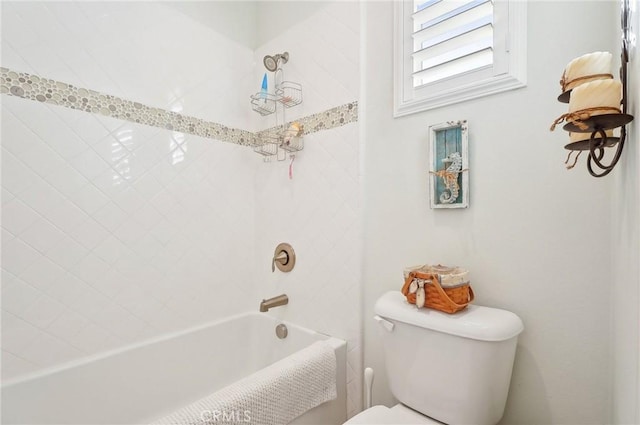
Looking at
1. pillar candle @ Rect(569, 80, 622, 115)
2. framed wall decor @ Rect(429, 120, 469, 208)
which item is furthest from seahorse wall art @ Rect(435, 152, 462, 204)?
pillar candle @ Rect(569, 80, 622, 115)

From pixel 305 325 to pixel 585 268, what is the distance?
47.9 inches

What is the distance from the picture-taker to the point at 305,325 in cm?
166

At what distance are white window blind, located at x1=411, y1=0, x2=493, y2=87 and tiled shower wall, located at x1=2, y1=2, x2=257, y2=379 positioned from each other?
111cm

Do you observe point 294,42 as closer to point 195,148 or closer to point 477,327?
point 195,148

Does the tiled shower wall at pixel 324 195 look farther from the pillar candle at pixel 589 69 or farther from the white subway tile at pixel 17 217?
the white subway tile at pixel 17 217

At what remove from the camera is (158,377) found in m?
1.51

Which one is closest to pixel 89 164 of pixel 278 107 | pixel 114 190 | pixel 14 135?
pixel 114 190

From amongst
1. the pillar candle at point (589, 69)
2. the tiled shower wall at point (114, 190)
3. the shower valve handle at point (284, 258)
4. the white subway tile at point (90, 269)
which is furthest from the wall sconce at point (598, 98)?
the white subway tile at point (90, 269)

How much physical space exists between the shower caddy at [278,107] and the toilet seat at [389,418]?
4.06ft

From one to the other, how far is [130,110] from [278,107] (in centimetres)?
77

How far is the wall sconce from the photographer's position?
2.04 feet

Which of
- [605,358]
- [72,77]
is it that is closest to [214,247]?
[72,77]

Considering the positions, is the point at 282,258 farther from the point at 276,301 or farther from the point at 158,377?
Result: the point at 158,377

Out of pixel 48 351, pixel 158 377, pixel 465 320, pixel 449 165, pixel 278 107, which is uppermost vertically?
pixel 278 107
